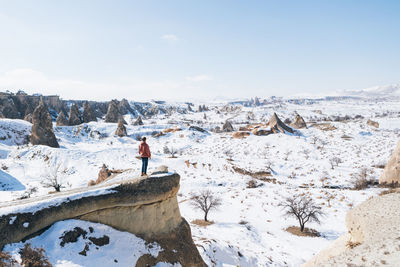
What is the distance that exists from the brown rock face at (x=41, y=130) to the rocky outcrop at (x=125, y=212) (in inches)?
1532

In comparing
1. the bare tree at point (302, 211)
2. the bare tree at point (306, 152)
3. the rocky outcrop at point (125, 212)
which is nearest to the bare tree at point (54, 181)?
the rocky outcrop at point (125, 212)

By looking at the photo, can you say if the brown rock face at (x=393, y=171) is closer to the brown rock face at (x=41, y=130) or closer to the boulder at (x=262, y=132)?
the boulder at (x=262, y=132)

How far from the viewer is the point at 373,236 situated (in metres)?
6.21

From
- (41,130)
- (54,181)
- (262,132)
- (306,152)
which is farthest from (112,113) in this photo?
(306,152)

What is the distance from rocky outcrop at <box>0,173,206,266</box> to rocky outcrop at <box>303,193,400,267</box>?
6.36m

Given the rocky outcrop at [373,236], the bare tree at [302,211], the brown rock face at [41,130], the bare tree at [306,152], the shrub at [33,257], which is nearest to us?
the rocky outcrop at [373,236]

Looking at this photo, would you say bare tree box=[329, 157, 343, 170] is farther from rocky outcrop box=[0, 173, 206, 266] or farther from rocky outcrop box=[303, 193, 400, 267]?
rocky outcrop box=[0, 173, 206, 266]

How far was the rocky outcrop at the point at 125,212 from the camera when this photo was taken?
7.04 meters

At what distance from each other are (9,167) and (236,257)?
110ft

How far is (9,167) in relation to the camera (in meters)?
29.5

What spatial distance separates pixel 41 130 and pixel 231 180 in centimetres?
3666

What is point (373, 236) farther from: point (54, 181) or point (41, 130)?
point (41, 130)

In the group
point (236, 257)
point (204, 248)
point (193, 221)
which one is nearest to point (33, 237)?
point (204, 248)

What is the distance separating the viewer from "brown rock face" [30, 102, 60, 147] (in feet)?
130
